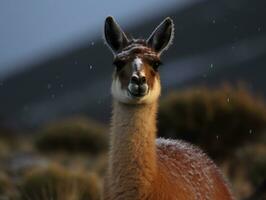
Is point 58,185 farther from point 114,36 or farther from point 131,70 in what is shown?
point 131,70

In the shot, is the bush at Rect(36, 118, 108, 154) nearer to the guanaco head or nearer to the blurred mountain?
the guanaco head

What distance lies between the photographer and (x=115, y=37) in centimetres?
840

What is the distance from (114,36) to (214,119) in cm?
761

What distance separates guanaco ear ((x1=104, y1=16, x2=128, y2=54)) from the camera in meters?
8.39

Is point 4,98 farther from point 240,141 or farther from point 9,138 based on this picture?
point 240,141

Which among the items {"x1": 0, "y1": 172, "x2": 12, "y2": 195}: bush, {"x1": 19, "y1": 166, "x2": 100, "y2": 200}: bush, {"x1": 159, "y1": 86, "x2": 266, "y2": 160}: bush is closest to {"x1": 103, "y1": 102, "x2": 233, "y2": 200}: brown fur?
{"x1": 19, "y1": 166, "x2": 100, "y2": 200}: bush

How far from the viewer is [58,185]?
42.4ft

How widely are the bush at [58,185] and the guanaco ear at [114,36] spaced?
4.01 m

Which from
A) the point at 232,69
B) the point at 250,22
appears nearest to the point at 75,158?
the point at 232,69

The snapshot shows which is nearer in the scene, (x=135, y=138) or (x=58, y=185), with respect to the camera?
(x=135, y=138)

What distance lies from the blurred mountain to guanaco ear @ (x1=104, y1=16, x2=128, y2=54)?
3315 cm

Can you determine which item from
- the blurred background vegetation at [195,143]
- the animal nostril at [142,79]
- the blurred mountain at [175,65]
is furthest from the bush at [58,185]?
the blurred mountain at [175,65]

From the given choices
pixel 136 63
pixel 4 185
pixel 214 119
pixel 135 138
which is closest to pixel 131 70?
pixel 136 63

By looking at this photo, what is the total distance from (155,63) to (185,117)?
26.7 ft
